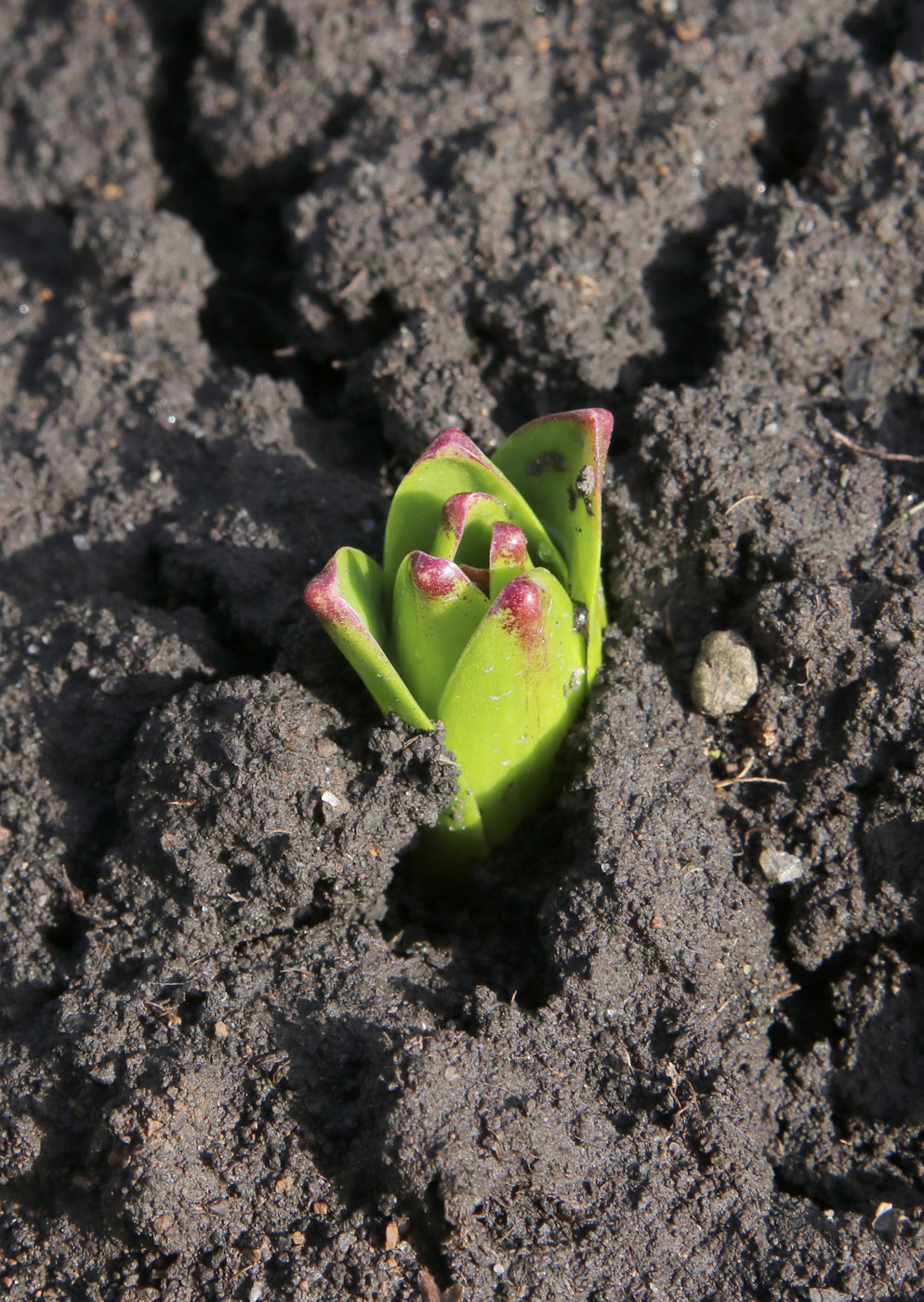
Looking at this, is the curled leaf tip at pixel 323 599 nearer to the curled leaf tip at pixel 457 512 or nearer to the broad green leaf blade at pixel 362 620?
the broad green leaf blade at pixel 362 620

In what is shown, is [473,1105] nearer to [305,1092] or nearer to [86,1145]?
[305,1092]

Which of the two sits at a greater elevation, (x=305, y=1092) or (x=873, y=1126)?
(x=305, y=1092)

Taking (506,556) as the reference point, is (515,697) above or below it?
below

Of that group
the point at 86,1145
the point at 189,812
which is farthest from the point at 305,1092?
the point at 189,812

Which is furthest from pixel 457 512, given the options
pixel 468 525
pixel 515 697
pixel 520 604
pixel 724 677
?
pixel 724 677

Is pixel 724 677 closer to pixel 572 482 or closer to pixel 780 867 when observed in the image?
pixel 780 867

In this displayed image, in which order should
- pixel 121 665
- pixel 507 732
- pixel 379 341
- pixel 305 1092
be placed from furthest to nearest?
pixel 379 341 → pixel 121 665 → pixel 507 732 → pixel 305 1092
